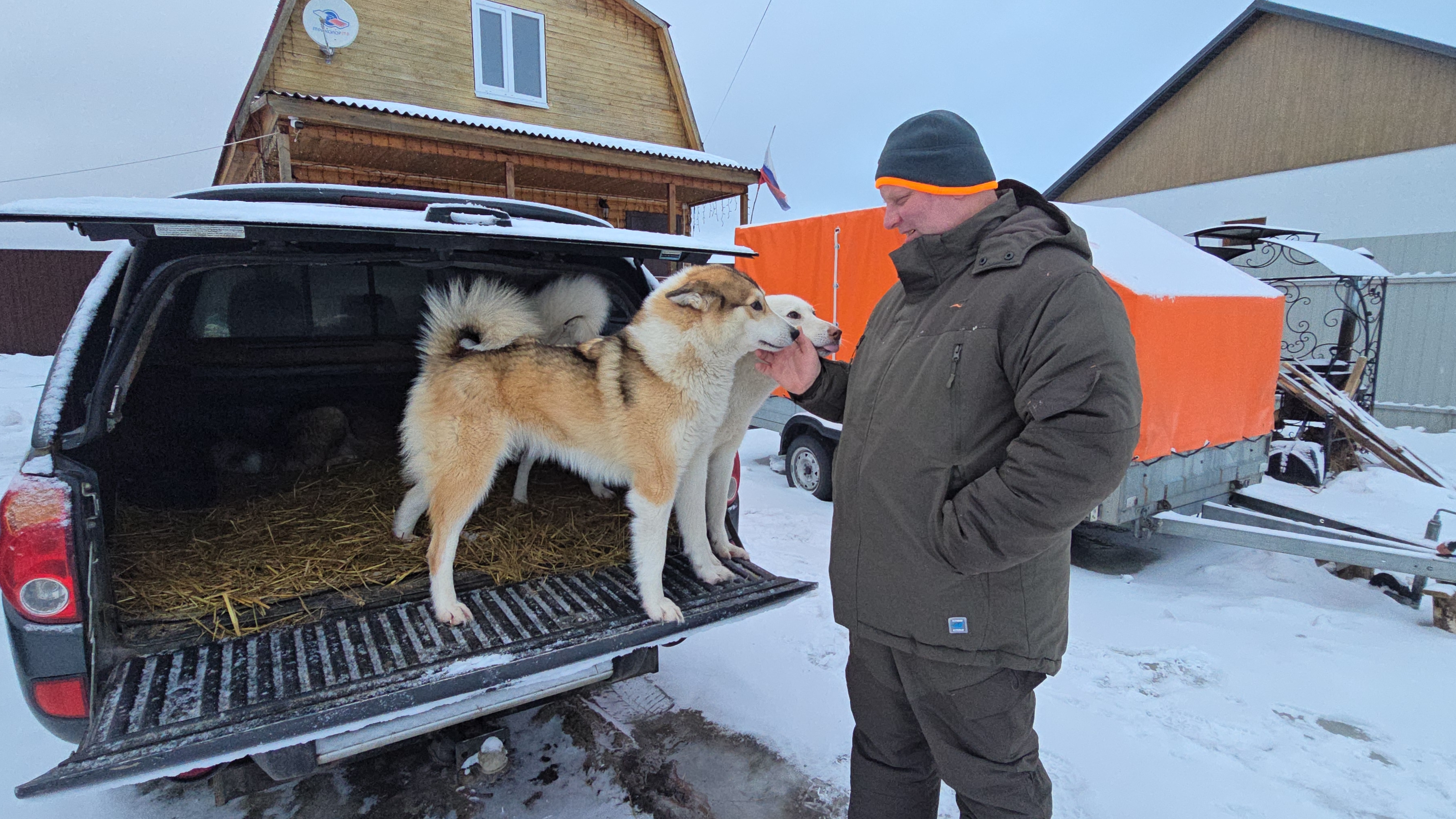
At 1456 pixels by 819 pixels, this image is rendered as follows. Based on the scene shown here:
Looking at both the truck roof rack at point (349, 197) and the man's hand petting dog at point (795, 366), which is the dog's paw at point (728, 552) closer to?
the man's hand petting dog at point (795, 366)

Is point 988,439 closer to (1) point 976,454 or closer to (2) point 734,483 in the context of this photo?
(1) point 976,454

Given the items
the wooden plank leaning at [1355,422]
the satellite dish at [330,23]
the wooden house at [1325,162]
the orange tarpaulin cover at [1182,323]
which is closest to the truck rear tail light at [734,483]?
the orange tarpaulin cover at [1182,323]

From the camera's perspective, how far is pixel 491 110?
1263 centimetres

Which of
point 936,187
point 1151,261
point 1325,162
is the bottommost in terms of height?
point 936,187

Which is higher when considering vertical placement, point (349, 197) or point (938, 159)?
point (349, 197)

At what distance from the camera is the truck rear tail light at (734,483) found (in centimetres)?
326

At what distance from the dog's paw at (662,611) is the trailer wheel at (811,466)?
387cm

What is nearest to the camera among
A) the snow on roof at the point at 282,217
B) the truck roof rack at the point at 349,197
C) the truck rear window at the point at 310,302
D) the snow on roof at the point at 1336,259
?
the snow on roof at the point at 282,217

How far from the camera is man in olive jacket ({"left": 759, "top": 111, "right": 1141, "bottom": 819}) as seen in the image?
1.41 metres

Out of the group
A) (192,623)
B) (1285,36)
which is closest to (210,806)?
(192,623)

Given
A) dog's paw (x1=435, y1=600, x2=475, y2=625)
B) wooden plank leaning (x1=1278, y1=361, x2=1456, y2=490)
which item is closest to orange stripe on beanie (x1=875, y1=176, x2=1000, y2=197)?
dog's paw (x1=435, y1=600, x2=475, y2=625)

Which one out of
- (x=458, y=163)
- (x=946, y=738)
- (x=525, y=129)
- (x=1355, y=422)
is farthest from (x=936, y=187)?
(x=458, y=163)

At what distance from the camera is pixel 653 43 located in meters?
14.6

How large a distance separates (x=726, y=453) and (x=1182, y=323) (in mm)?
3299
